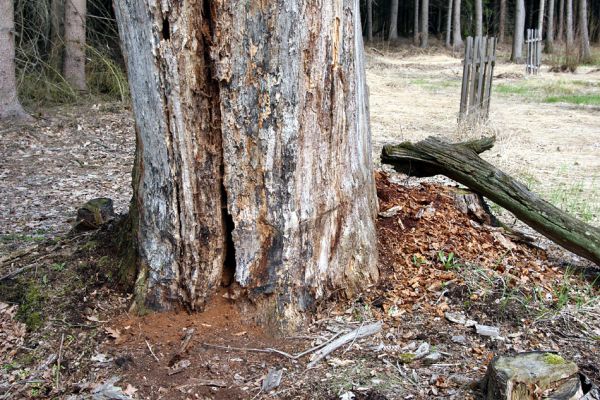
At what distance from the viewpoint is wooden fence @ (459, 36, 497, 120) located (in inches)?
403

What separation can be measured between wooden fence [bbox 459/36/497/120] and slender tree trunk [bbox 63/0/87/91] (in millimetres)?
7030

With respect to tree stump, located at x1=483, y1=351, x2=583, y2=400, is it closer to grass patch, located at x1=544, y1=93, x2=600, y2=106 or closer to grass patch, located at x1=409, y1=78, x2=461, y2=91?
grass patch, located at x1=544, y1=93, x2=600, y2=106

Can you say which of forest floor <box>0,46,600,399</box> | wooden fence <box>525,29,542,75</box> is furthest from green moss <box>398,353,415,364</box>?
wooden fence <box>525,29,542,75</box>

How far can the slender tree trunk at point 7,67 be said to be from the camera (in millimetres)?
9383

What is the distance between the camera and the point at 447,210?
4.12 m

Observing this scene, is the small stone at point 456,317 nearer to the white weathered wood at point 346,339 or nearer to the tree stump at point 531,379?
the white weathered wood at point 346,339

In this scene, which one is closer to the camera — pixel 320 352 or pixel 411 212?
pixel 320 352

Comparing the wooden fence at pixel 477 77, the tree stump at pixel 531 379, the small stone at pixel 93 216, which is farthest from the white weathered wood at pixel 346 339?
the wooden fence at pixel 477 77

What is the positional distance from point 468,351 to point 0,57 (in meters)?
9.01

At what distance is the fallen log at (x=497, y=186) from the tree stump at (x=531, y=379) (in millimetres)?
1437

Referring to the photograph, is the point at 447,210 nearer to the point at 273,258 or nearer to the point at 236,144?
the point at 273,258

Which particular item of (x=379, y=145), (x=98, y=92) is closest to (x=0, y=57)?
(x=98, y=92)

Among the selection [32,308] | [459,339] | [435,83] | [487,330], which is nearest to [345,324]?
[459,339]

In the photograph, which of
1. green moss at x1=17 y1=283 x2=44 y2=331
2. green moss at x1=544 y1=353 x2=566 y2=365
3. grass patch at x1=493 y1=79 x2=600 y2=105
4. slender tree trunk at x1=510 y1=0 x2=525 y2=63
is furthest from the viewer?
slender tree trunk at x1=510 y1=0 x2=525 y2=63
